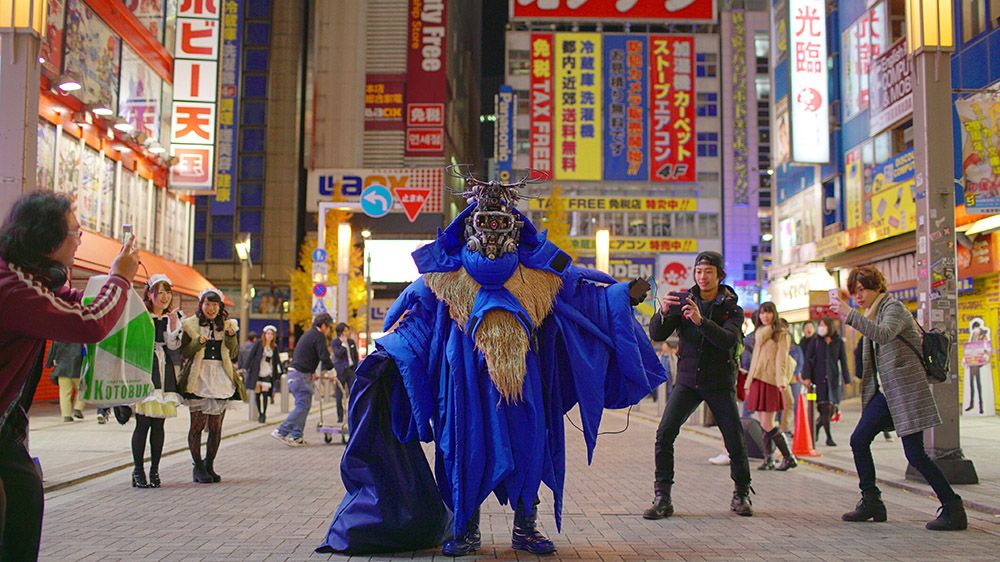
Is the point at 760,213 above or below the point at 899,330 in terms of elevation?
above

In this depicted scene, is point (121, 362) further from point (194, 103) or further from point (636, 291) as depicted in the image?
point (194, 103)

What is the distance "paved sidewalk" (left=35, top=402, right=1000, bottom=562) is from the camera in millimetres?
5574

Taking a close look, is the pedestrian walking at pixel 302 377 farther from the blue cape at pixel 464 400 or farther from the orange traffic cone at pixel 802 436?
the blue cape at pixel 464 400

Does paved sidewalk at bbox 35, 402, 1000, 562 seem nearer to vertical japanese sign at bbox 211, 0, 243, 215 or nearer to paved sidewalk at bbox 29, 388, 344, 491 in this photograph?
paved sidewalk at bbox 29, 388, 344, 491

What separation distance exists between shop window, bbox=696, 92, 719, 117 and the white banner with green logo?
2373 inches

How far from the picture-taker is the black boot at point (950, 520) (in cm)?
645

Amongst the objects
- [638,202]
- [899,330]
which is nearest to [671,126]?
[638,202]

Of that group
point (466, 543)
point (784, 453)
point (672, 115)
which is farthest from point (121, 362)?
point (672, 115)

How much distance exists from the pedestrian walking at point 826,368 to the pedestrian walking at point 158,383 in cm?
845

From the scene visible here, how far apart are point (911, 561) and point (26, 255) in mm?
4685

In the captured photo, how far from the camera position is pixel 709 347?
7.04 meters

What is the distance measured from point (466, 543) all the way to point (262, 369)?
13.5 m

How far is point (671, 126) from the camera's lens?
6012cm

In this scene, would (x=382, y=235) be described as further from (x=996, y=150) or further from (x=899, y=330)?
(x=899, y=330)
